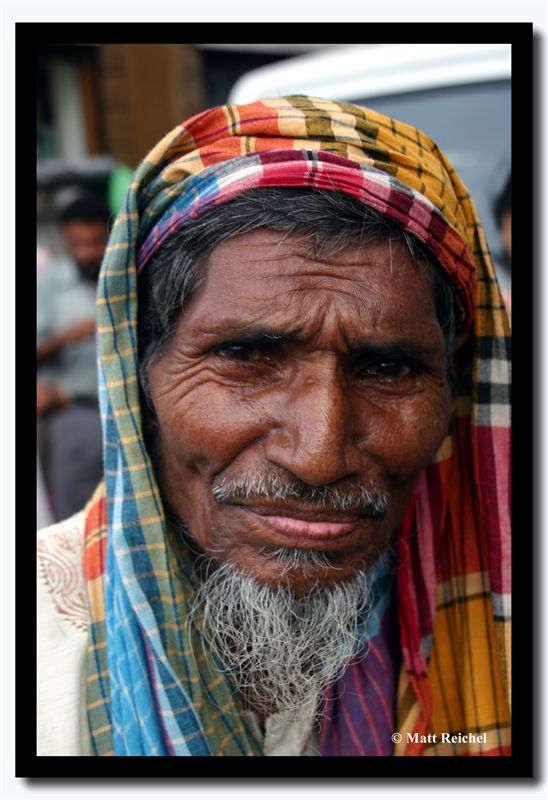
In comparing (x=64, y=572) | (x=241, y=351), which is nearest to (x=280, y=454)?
(x=241, y=351)

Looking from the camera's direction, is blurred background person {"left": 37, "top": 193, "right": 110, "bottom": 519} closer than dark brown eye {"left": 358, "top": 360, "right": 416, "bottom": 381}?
No

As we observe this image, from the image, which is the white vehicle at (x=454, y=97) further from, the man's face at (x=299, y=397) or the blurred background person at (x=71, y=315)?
the blurred background person at (x=71, y=315)

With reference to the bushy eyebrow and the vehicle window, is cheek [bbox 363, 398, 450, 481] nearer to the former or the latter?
the bushy eyebrow

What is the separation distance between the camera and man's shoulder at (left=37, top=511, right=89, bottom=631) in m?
1.89

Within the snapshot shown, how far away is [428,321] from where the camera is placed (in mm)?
1758

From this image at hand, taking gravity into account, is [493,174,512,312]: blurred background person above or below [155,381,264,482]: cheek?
above

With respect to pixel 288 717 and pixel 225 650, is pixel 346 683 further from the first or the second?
pixel 225 650

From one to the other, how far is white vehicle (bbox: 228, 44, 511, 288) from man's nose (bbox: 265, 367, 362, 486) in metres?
1.80

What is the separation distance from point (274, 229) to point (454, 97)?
78.3 inches

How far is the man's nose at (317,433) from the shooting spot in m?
1.59

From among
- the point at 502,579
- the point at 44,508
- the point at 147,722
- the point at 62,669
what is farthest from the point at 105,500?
the point at 44,508

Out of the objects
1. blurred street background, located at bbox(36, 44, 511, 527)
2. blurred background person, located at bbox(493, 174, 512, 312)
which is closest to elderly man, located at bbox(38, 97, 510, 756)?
blurred street background, located at bbox(36, 44, 511, 527)

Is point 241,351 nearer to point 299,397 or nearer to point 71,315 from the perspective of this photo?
point 299,397

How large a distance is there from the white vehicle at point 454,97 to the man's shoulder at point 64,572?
2.07 meters
